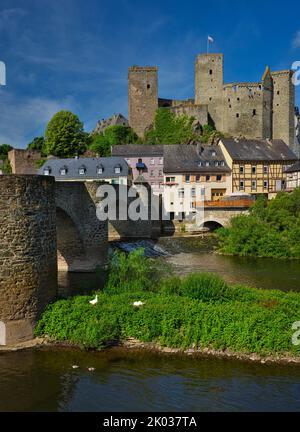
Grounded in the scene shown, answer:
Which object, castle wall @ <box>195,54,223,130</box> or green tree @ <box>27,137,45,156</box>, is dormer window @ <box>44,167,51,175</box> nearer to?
green tree @ <box>27,137,45,156</box>

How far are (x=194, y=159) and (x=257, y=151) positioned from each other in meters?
7.95

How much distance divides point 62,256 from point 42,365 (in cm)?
1286

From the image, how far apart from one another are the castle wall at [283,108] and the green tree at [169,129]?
14.0m

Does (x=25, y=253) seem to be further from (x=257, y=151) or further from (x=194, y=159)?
(x=257, y=151)

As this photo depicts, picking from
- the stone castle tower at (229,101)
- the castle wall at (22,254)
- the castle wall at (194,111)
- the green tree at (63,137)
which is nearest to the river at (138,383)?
the castle wall at (22,254)

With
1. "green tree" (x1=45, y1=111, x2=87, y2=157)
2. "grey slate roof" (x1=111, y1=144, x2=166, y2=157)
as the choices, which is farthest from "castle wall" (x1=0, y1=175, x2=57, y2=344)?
"green tree" (x1=45, y1=111, x2=87, y2=157)

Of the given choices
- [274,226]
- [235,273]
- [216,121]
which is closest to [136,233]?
[274,226]

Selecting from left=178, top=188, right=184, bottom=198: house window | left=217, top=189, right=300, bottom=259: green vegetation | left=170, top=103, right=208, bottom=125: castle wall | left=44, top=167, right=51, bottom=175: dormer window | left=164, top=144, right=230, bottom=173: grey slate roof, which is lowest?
left=217, top=189, right=300, bottom=259: green vegetation

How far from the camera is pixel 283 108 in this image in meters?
66.8

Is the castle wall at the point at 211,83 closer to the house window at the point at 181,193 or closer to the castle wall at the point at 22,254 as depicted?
the house window at the point at 181,193

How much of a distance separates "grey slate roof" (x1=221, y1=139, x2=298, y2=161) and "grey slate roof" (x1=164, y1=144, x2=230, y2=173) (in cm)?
146

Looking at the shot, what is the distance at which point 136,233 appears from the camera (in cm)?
3734

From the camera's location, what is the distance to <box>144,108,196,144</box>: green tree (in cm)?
6172
